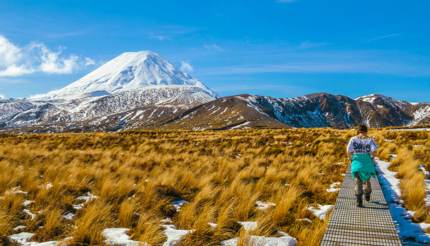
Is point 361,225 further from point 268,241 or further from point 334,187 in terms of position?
point 334,187

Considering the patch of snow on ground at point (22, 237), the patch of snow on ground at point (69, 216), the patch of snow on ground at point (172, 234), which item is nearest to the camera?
the patch of snow on ground at point (22, 237)

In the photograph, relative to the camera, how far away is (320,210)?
8.39m

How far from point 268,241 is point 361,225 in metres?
1.85

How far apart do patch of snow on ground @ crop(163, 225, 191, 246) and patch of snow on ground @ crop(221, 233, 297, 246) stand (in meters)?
0.79

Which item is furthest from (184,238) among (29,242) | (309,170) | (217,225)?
(309,170)

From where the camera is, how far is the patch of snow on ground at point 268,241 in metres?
5.96

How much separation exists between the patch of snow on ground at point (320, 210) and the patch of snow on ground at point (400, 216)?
138 cm

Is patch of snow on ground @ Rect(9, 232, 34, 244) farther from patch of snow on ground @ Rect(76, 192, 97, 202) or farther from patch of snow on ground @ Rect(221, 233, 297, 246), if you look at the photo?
patch of snow on ground @ Rect(221, 233, 297, 246)

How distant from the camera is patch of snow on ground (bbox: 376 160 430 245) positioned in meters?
6.46

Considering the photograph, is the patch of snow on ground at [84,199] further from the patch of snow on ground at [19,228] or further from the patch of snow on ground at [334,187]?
the patch of snow on ground at [334,187]

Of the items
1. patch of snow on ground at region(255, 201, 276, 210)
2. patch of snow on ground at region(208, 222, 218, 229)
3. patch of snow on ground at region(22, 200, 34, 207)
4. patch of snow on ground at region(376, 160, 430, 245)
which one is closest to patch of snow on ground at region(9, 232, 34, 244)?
patch of snow on ground at region(22, 200, 34, 207)

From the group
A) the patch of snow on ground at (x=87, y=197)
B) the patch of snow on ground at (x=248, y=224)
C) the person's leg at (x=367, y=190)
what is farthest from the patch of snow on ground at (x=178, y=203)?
the person's leg at (x=367, y=190)

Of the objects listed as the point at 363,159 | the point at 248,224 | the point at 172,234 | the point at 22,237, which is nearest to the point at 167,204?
the point at 172,234

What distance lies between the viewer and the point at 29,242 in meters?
5.88
